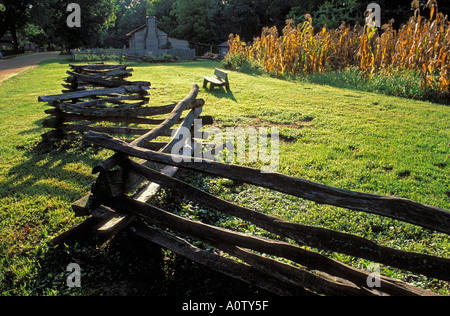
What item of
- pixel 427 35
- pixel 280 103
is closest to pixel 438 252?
pixel 280 103

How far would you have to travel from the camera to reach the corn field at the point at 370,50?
8.82 m

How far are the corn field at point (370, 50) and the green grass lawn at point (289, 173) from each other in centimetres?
165

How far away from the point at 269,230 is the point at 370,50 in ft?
36.9

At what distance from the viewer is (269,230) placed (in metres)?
2.35

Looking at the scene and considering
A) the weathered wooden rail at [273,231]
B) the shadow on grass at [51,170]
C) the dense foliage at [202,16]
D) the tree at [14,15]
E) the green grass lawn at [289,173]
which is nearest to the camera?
the weathered wooden rail at [273,231]

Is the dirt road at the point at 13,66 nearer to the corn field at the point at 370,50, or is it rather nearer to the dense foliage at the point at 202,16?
the dense foliage at the point at 202,16

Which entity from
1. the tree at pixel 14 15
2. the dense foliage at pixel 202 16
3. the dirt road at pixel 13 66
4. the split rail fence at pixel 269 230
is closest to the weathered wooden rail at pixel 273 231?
the split rail fence at pixel 269 230

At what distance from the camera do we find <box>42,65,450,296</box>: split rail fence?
1.93 meters

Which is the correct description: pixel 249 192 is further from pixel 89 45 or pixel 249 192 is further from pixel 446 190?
pixel 89 45

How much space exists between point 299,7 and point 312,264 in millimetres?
39861

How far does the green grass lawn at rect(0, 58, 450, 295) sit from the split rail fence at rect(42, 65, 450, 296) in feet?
1.21

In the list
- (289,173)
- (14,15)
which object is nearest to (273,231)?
(289,173)

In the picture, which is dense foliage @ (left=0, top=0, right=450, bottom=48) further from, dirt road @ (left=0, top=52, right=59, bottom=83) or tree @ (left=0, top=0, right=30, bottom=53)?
dirt road @ (left=0, top=52, right=59, bottom=83)
